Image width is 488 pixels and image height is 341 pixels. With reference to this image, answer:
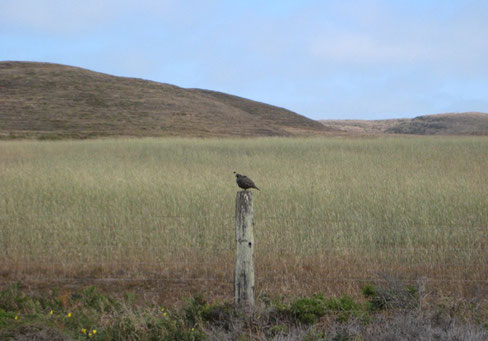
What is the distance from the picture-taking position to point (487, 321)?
4914 millimetres

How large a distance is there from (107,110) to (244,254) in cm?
4264

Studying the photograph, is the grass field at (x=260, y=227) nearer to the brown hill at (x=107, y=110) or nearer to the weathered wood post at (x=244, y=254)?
the weathered wood post at (x=244, y=254)

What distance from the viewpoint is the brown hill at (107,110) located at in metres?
40.3

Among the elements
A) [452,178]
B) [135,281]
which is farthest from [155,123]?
[135,281]

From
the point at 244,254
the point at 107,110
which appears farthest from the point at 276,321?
the point at 107,110

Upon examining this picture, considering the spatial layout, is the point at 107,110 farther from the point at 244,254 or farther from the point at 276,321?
the point at 276,321

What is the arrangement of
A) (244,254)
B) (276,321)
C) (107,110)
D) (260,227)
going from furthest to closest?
(107,110), (260,227), (244,254), (276,321)

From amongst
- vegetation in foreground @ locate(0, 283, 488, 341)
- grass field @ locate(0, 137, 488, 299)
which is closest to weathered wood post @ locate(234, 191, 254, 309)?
vegetation in foreground @ locate(0, 283, 488, 341)

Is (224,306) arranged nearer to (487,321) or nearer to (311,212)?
(487,321)

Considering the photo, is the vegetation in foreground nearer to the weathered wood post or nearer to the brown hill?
the weathered wood post

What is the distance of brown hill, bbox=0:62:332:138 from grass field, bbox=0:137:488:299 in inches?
931

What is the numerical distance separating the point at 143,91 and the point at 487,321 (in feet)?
168

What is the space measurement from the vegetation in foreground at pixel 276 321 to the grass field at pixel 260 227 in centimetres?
112

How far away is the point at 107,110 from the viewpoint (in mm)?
45750
